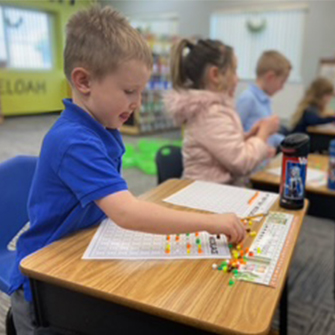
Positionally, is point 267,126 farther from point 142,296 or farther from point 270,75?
point 142,296

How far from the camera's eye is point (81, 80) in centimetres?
73

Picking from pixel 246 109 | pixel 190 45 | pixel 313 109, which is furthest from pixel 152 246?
pixel 313 109

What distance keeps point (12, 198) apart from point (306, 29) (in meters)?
5.52

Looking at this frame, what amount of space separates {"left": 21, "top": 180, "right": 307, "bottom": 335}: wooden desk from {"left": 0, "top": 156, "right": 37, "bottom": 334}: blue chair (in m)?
0.35

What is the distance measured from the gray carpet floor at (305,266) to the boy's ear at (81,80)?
0.33ft

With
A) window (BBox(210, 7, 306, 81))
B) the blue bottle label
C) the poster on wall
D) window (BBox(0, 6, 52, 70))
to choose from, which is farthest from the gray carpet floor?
window (BBox(210, 7, 306, 81))

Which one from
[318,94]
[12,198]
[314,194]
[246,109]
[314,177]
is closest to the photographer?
[12,198]

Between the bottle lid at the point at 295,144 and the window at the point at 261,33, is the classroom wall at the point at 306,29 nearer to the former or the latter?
the window at the point at 261,33

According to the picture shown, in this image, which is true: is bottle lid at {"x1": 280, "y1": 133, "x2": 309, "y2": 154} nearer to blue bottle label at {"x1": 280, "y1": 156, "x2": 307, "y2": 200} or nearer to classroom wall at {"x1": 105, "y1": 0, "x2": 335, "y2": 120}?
blue bottle label at {"x1": 280, "y1": 156, "x2": 307, "y2": 200}

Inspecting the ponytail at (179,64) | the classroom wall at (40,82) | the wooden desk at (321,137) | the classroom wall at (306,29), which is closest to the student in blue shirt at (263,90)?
the wooden desk at (321,137)

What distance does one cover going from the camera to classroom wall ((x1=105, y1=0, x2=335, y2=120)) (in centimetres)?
523

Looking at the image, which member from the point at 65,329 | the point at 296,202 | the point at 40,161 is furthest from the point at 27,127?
the point at 296,202

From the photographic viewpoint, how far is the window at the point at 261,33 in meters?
5.57

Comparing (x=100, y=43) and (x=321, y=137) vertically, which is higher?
(x=100, y=43)
